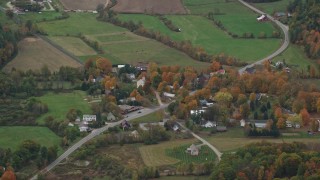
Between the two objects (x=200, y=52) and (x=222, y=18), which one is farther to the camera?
(x=222, y=18)

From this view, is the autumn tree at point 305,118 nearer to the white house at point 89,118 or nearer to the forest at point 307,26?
the white house at point 89,118

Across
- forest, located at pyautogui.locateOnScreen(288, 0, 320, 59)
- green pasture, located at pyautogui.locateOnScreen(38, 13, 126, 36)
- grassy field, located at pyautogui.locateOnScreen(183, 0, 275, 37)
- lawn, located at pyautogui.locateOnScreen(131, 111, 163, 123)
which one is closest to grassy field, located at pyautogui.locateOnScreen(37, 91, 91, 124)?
lawn, located at pyautogui.locateOnScreen(131, 111, 163, 123)

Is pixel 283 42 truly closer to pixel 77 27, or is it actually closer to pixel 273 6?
pixel 273 6

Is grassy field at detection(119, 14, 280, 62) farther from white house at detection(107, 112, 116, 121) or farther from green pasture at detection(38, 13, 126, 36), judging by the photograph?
white house at detection(107, 112, 116, 121)

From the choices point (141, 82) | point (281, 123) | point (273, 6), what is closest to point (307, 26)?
point (273, 6)

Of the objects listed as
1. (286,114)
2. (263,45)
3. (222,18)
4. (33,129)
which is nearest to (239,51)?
(263,45)

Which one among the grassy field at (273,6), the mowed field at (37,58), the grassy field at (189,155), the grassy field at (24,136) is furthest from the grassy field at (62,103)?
the grassy field at (273,6)

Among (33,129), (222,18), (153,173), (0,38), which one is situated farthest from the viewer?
(222,18)

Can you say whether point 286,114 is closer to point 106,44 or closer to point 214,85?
point 214,85
